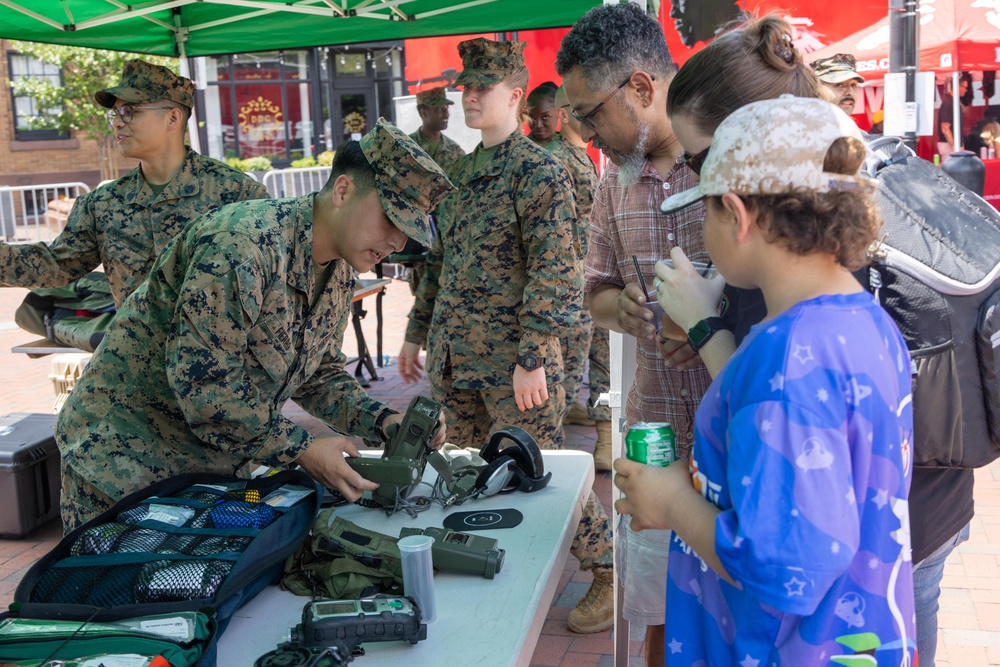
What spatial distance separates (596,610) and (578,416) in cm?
260

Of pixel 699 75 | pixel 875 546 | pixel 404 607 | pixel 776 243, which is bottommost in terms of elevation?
pixel 404 607

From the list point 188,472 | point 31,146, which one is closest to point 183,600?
point 188,472

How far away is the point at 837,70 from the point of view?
14.1ft

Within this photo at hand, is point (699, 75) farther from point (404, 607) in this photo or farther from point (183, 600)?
point (183, 600)

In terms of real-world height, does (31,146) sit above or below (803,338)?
above

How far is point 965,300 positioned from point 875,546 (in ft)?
1.80

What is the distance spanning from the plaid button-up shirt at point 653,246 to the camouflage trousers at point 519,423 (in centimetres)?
93

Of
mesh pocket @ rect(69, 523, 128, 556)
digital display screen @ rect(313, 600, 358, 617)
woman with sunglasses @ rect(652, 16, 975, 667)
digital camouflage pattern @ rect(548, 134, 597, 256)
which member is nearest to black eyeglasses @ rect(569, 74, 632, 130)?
woman with sunglasses @ rect(652, 16, 975, 667)

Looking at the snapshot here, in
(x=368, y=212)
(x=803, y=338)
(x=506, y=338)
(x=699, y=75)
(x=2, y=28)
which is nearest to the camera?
(x=803, y=338)

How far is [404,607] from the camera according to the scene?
1.59 m

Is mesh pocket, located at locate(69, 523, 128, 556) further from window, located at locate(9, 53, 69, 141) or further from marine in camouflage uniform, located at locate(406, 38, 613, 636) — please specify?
window, located at locate(9, 53, 69, 141)

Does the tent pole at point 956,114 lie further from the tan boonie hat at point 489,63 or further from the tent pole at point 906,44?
the tan boonie hat at point 489,63

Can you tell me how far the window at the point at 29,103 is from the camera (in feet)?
68.8

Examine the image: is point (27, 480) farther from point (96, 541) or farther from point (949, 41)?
point (949, 41)
